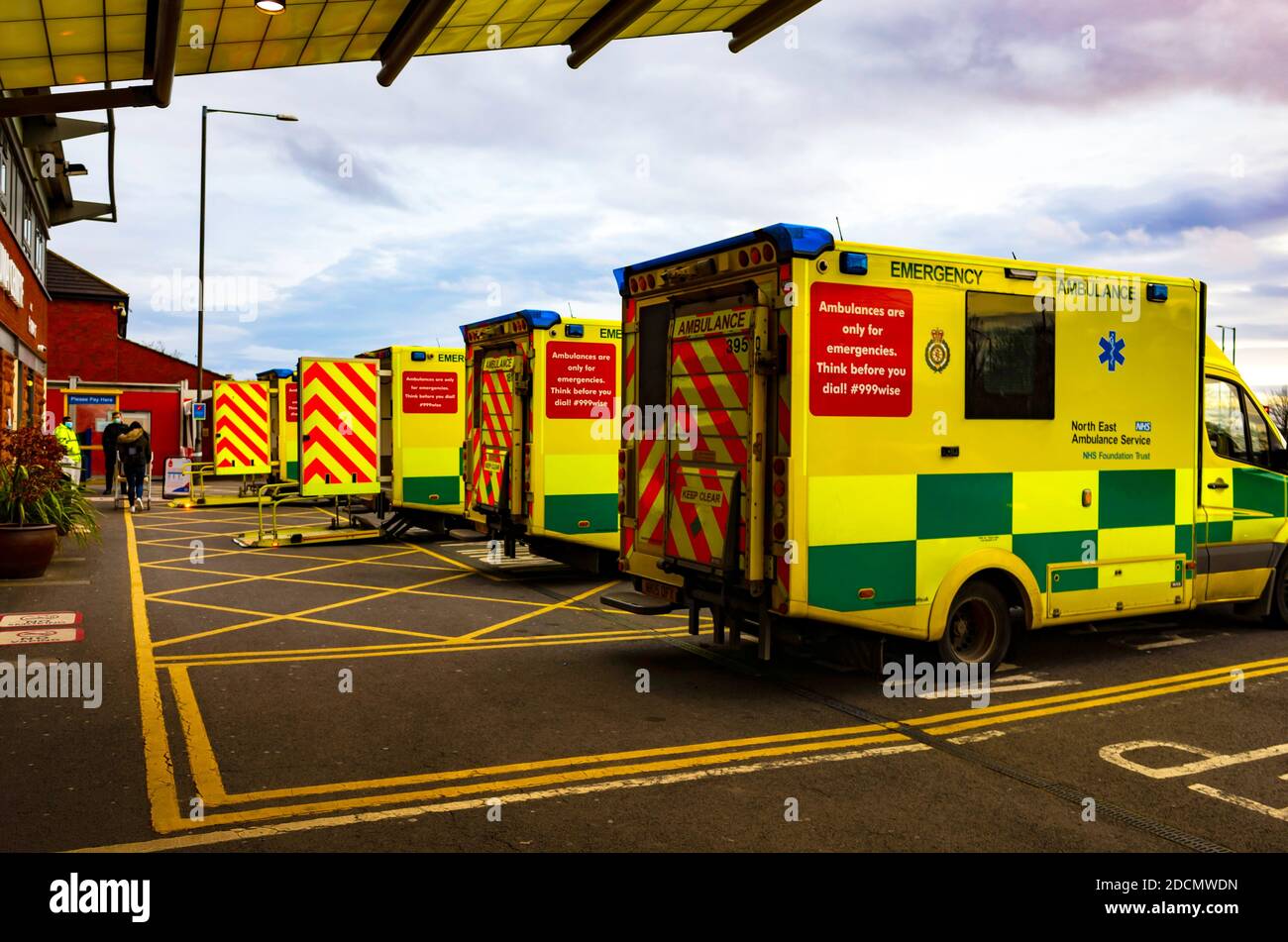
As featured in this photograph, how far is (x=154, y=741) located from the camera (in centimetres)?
555

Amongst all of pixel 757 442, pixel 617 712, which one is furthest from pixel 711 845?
pixel 757 442

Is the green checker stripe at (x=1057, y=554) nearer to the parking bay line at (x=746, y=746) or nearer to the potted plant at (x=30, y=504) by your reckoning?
the parking bay line at (x=746, y=746)

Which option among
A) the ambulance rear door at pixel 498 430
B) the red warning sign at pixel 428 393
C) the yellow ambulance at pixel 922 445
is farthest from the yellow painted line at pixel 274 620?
the red warning sign at pixel 428 393

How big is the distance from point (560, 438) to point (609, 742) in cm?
584

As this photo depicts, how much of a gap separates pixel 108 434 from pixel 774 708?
19745 mm

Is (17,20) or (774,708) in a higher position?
(17,20)

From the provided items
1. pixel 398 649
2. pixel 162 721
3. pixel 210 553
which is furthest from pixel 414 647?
pixel 210 553

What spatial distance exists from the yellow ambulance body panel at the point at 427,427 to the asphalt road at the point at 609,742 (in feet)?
17.8

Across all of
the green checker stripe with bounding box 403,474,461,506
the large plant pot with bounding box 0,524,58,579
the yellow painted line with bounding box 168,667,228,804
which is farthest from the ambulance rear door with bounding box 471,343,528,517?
the yellow painted line with bounding box 168,667,228,804

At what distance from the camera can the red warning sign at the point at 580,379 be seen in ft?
36.4

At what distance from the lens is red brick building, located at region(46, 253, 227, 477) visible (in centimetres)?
3294
